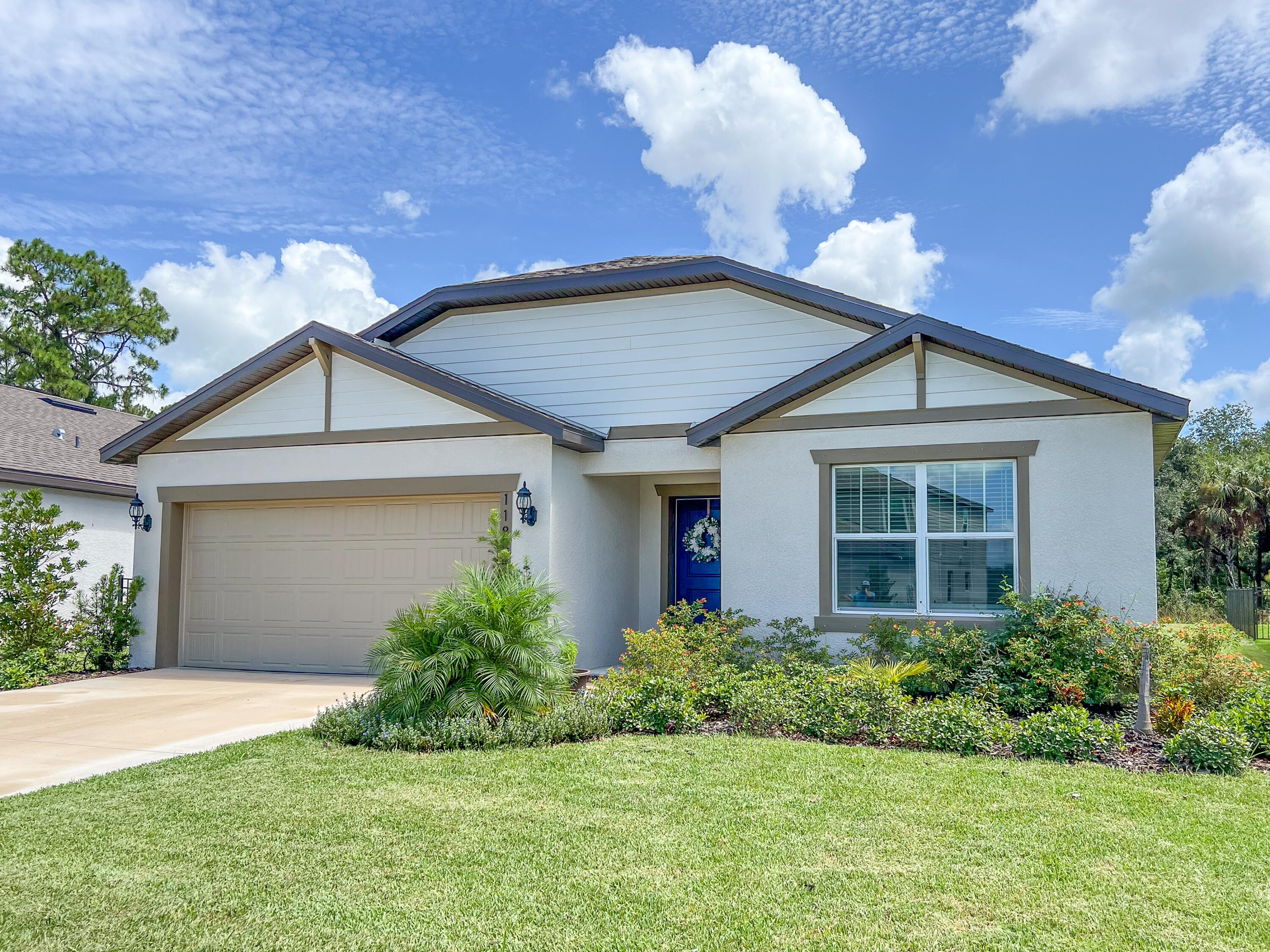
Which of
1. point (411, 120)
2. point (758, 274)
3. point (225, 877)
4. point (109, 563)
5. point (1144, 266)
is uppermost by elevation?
point (1144, 266)

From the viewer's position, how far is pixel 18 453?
659 inches

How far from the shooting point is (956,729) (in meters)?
7.29

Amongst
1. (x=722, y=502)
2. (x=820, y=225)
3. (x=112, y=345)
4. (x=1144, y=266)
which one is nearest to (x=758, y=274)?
(x=722, y=502)

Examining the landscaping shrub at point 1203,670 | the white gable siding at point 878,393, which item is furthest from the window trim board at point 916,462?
the landscaping shrub at point 1203,670

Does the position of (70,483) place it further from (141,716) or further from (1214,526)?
(1214,526)

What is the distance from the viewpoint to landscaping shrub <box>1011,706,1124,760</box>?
275 inches

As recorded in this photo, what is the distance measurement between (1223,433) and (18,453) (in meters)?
53.2

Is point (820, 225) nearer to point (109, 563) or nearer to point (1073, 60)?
point (1073, 60)

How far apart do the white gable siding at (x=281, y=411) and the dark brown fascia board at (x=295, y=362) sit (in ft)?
0.54

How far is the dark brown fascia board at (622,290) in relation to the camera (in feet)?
40.0

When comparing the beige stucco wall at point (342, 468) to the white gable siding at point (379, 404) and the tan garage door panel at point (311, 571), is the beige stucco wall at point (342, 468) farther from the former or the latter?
the tan garage door panel at point (311, 571)

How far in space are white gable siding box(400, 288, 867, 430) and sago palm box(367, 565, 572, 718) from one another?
17.2ft

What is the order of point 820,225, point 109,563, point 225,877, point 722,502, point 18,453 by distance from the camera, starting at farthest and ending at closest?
point 820,225, point 109,563, point 18,453, point 722,502, point 225,877

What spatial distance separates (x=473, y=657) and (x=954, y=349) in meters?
6.33
